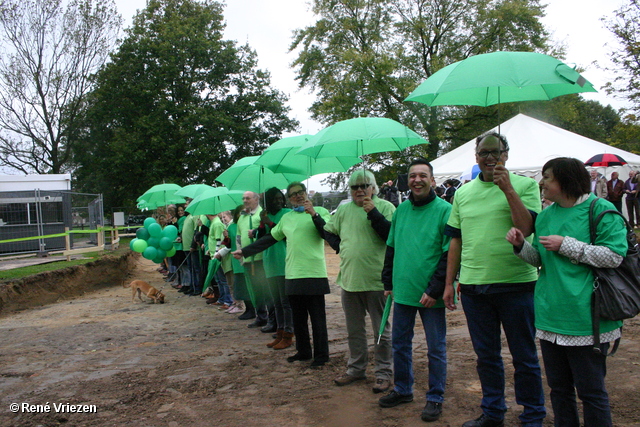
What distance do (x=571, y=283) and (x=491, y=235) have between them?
649 mm

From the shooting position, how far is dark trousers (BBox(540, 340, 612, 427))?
2.92m

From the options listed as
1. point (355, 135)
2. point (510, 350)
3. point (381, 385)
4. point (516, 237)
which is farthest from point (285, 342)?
point (516, 237)

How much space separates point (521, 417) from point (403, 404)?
99 centimetres

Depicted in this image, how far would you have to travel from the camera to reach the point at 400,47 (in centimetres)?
2952

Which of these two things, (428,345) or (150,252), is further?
(150,252)

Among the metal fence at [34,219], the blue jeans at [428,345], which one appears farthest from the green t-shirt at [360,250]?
the metal fence at [34,219]

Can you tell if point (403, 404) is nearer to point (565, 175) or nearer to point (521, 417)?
point (521, 417)

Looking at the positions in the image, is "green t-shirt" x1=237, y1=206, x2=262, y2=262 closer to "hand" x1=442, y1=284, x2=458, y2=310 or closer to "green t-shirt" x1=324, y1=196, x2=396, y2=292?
"green t-shirt" x1=324, y1=196, x2=396, y2=292

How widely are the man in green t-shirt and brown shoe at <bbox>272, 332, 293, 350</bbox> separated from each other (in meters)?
2.38

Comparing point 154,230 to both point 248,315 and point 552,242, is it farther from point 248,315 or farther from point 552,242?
point 552,242

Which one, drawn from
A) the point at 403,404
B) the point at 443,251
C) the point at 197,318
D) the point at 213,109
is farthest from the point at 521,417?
the point at 213,109

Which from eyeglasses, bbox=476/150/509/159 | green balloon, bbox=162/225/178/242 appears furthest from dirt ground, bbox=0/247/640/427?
green balloon, bbox=162/225/178/242

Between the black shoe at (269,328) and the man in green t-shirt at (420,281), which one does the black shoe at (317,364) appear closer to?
the man in green t-shirt at (420,281)

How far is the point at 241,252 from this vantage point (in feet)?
20.6
